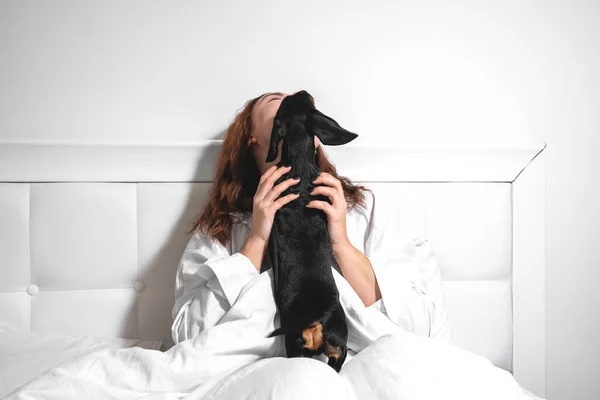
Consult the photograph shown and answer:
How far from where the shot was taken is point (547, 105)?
1.46 metres

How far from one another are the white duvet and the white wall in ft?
2.10

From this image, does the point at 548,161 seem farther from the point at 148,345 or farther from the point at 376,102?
the point at 148,345

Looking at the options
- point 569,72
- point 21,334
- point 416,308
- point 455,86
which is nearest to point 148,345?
point 21,334

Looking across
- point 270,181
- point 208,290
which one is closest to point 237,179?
point 270,181

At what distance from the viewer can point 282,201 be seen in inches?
40.8

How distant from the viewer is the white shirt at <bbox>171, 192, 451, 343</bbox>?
1045 millimetres

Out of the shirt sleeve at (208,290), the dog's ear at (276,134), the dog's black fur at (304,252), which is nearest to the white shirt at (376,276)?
the shirt sleeve at (208,290)

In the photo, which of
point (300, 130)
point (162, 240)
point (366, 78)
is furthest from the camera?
point (366, 78)

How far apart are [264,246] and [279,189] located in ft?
0.47

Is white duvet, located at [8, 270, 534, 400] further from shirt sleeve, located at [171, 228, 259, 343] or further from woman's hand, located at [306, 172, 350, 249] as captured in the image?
woman's hand, located at [306, 172, 350, 249]

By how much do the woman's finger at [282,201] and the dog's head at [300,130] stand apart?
0.07 m

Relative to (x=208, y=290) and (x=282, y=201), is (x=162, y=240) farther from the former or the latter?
(x=282, y=201)

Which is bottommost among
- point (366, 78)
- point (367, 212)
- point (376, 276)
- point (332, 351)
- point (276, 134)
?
point (332, 351)

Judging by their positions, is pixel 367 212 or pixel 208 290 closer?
pixel 208 290
